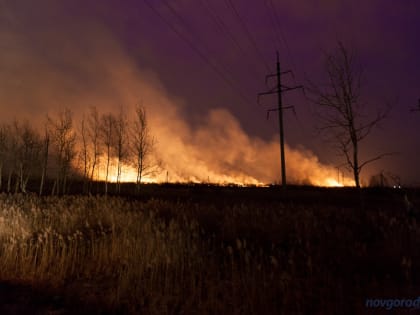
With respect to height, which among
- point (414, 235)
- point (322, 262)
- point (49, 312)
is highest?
point (414, 235)

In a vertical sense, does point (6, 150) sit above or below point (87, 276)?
above

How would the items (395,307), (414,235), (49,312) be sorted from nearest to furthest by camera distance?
(395,307), (49,312), (414,235)

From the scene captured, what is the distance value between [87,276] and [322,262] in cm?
383

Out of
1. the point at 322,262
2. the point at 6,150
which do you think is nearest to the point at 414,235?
the point at 322,262

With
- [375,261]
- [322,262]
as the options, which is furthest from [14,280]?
[375,261]

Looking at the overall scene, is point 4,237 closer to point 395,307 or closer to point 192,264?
→ point 192,264

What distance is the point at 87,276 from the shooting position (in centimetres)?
409

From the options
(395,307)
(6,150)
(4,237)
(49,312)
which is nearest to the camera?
(395,307)

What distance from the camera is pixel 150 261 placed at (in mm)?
4332

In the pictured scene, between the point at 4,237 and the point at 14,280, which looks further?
the point at 4,237

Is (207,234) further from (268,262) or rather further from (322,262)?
(322,262)

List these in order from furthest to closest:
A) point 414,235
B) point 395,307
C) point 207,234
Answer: point 207,234 < point 414,235 < point 395,307

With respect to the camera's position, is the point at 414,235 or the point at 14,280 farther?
the point at 414,235

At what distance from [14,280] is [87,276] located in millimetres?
1013
